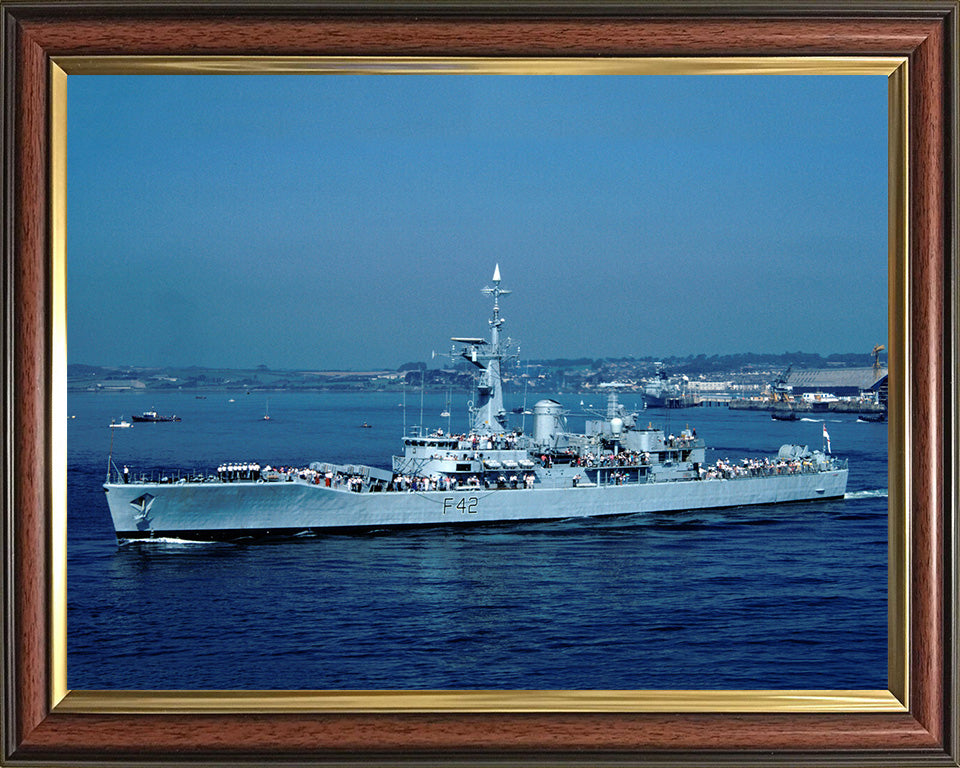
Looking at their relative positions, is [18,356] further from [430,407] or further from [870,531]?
[870,531]

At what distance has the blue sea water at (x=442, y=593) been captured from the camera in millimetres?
3020

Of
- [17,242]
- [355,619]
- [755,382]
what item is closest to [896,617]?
[755,382]

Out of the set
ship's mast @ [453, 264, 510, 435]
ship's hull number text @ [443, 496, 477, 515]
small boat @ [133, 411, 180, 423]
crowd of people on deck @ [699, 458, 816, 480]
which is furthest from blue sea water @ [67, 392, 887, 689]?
ship's hull number text @ [443, 496, 477, 515]

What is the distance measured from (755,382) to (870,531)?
971mm

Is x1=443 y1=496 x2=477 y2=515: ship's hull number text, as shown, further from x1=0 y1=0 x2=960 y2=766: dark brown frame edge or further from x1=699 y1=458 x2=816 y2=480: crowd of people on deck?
x1=0 y1=0 x2=960 y2=766: dark brown frame edge

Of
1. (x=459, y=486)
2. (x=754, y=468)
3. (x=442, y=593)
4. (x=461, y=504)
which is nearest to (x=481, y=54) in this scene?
(x=442, y=593)

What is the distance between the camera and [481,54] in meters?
2.83

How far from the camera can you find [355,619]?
3.48 m

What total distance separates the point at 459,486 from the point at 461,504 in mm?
846

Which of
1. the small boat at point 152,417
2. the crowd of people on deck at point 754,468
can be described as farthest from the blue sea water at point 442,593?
the crowd of people on deck at point 754,468

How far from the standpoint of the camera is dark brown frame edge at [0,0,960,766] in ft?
9.06

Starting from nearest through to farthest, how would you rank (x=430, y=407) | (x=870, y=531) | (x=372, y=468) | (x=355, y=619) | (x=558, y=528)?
(x=870, y=531), (x=355, y=619), (x=430, y=407), (x=372, y=468), (x=558, y=528)

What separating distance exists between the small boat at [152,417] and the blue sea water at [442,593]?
58 millimetres

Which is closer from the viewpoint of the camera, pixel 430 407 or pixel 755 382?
pixel 755 382
